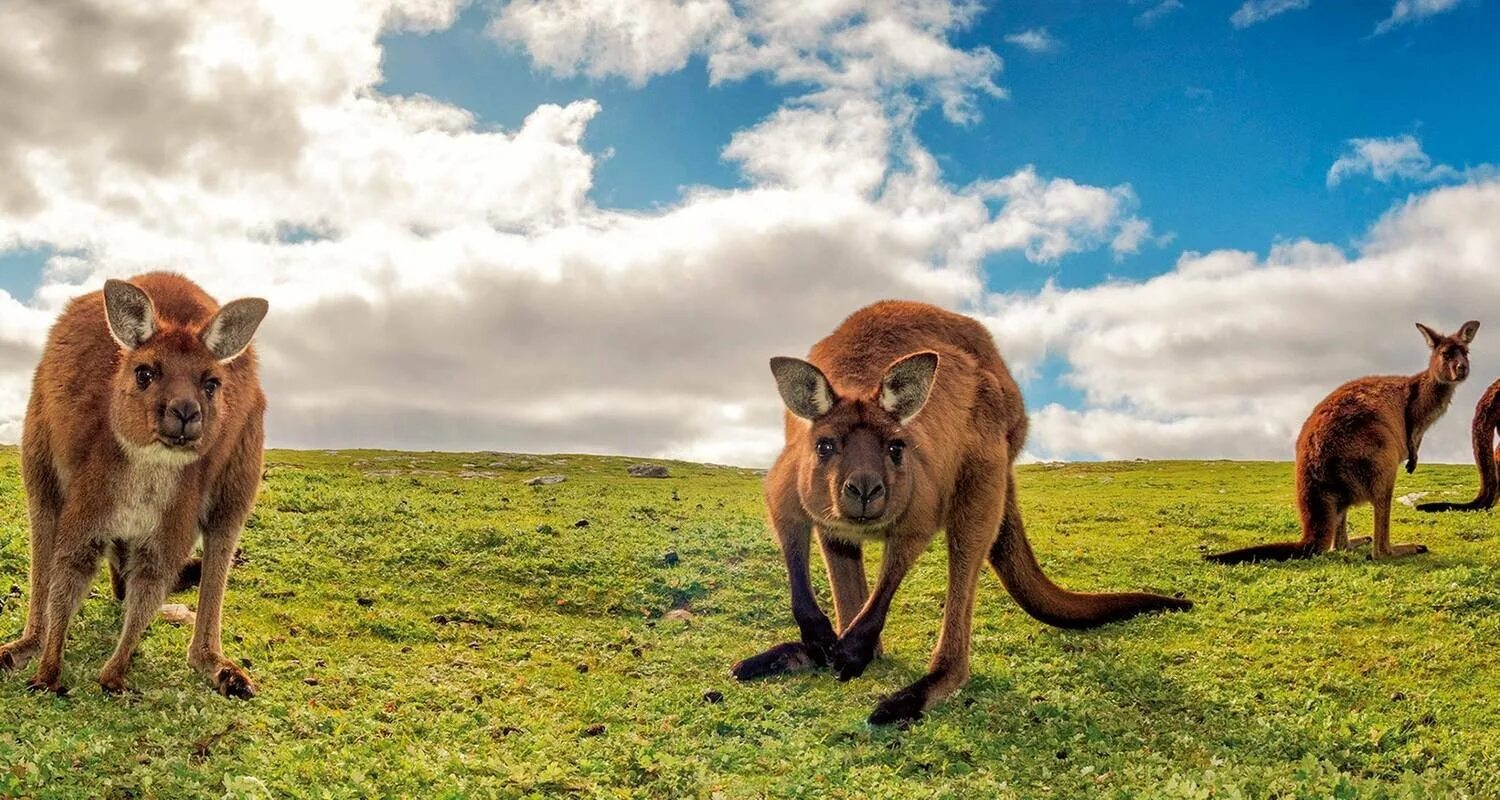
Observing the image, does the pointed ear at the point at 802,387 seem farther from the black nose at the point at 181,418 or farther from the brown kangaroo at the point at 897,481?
the black nose at the point at 181,418

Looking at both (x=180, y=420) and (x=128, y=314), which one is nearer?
(x=180, y=420)

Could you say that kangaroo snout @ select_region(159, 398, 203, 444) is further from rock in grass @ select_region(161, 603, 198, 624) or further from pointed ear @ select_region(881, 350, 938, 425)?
pointed ear @ select_region(881, 350, 938, 425)

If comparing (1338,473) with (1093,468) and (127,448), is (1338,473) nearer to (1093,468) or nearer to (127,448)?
(127,448)

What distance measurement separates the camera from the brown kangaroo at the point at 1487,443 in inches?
695

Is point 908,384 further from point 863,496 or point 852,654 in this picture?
point 852,654

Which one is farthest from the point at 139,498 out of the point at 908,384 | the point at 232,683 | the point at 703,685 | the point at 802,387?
the point at 908,384

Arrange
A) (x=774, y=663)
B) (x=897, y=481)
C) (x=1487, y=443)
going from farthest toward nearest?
(x=1487, y=443) < (x=774, y=663) < (x=897, y=481)

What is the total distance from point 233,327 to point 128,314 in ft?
2.15

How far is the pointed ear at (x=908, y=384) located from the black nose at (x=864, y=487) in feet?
2.29

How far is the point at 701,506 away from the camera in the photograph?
23.5 m

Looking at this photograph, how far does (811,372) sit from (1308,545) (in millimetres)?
9260

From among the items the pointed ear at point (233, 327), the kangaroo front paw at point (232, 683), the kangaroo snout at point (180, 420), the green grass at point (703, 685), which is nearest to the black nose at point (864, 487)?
the green grass at point (703, 685)

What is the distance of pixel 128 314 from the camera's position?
733 cm

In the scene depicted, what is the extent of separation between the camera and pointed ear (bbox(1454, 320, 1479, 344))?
16.7 metres
